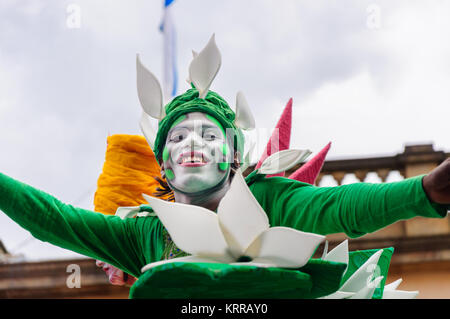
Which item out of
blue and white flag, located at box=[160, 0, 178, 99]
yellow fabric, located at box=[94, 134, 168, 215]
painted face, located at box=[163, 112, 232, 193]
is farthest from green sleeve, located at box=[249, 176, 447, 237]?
blue and white flag, located at box=[160, 0, 178, 99]

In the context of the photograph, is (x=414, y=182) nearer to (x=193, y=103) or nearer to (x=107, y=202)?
(x=193, y=103)

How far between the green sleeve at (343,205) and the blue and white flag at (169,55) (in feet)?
5.10

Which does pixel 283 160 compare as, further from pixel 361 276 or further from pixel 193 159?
pixel 361 276

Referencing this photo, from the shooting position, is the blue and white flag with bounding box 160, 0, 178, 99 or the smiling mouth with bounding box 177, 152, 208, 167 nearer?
the smiling mouth with bounding box 177, 152, 208, 167

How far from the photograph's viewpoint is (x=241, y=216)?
1715 mm

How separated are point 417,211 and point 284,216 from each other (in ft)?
1.50

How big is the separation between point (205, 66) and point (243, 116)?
0.22 meters

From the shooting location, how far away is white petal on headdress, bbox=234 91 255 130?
7.25 ft

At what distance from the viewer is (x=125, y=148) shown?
2561 millimetres

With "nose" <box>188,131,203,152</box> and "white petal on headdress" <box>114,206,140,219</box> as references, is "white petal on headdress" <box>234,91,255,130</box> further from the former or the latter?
"white petal on headdress" <box>114,206,140,219</box>

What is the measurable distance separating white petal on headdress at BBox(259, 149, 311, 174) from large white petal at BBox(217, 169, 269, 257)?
0.38 meters

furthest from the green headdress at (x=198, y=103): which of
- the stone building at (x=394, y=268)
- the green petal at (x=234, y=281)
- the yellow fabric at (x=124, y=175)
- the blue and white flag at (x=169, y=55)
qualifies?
the stone building at (x=394, y=268)

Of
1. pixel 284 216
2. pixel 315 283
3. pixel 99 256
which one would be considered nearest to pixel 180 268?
pixel 315 283

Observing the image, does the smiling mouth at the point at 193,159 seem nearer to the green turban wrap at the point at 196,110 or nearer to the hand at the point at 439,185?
the green turban wrap at the point at 196,110
